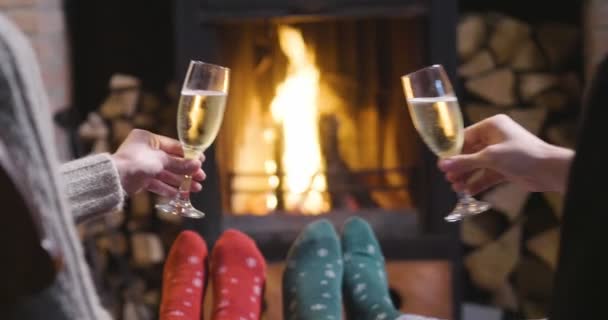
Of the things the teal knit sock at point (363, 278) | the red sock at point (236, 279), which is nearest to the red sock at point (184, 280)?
the red sock at point (236, 279)

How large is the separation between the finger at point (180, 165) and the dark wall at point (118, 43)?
872 millimetres

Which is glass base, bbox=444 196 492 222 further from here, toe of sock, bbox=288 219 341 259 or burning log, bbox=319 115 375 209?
burning log, bbox=319 115 375 209

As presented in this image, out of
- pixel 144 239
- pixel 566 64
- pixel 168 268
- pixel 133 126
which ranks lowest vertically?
pixel 144 239

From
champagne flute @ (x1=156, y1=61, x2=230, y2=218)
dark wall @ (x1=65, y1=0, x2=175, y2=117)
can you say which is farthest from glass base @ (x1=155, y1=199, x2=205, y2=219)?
dark wall @ (x1=65, y1=0, x2=175, y2=117)

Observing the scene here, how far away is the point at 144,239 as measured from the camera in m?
2.14

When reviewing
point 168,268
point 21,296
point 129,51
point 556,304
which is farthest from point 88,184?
point 129,51

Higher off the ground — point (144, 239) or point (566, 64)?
point (566, 64)

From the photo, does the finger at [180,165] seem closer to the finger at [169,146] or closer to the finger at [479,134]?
the finger at [169,146]

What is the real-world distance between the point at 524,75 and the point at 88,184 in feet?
3.96

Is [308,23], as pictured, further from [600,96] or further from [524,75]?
[600,96]

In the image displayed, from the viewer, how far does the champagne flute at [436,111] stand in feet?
4.10

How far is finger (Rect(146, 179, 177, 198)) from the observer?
1.37 metres

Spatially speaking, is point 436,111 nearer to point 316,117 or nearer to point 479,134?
point 479,134

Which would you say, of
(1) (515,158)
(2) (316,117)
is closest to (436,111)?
(1) (515,158)
